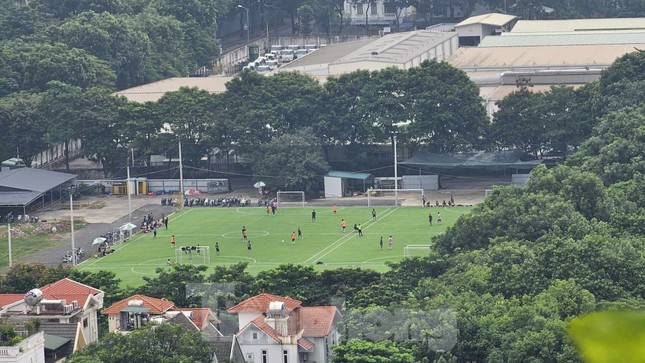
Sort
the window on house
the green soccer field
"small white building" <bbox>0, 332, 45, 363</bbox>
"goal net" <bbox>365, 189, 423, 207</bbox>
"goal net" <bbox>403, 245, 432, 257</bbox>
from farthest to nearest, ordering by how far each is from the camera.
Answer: the window on house < "goal net" <bbox>365, 189, 423, 207</bbox> < the green soccer field < "goal net" <bbox>403, 245, 432, 257</bbox> < "small white building" <bbox>0, 332, 45, 363</bbox>

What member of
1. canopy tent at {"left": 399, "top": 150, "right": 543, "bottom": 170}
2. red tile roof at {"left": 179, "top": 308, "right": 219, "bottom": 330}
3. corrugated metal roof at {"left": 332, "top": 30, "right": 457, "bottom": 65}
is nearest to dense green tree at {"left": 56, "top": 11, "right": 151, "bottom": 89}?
corrugated metal roof at {"left": 332, "top": 30, "right": 457, "bottom": 65}

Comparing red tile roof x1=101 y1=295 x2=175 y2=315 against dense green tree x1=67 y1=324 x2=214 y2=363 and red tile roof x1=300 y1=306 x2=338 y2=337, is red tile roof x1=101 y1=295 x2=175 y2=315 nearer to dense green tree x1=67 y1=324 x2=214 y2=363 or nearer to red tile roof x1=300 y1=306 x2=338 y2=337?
red tile roof x1=300 y1=306 x2=338 y2=337

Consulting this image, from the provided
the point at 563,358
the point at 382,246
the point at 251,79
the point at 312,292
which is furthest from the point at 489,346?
the point at 251,79

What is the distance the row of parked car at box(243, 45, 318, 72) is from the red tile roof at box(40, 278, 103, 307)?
274 ft

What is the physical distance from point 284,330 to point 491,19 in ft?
343

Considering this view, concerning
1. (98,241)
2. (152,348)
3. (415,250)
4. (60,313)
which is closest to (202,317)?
(60,313)

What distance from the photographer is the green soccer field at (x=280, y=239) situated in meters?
87.6

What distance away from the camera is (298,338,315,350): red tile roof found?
55.1 meters

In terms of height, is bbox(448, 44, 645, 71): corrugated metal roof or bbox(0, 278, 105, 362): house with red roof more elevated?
bbox(448, 44, 645, 71): corrugated metal roof

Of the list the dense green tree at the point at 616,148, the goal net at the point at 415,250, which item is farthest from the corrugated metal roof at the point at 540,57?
the goal net at the point at 415,250

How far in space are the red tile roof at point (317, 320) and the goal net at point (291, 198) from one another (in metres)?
49.3

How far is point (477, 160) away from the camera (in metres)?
111

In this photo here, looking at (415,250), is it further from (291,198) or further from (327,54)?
(327,54)

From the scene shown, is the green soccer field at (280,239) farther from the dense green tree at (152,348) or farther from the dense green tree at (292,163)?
the dense green tree at (152,348)
